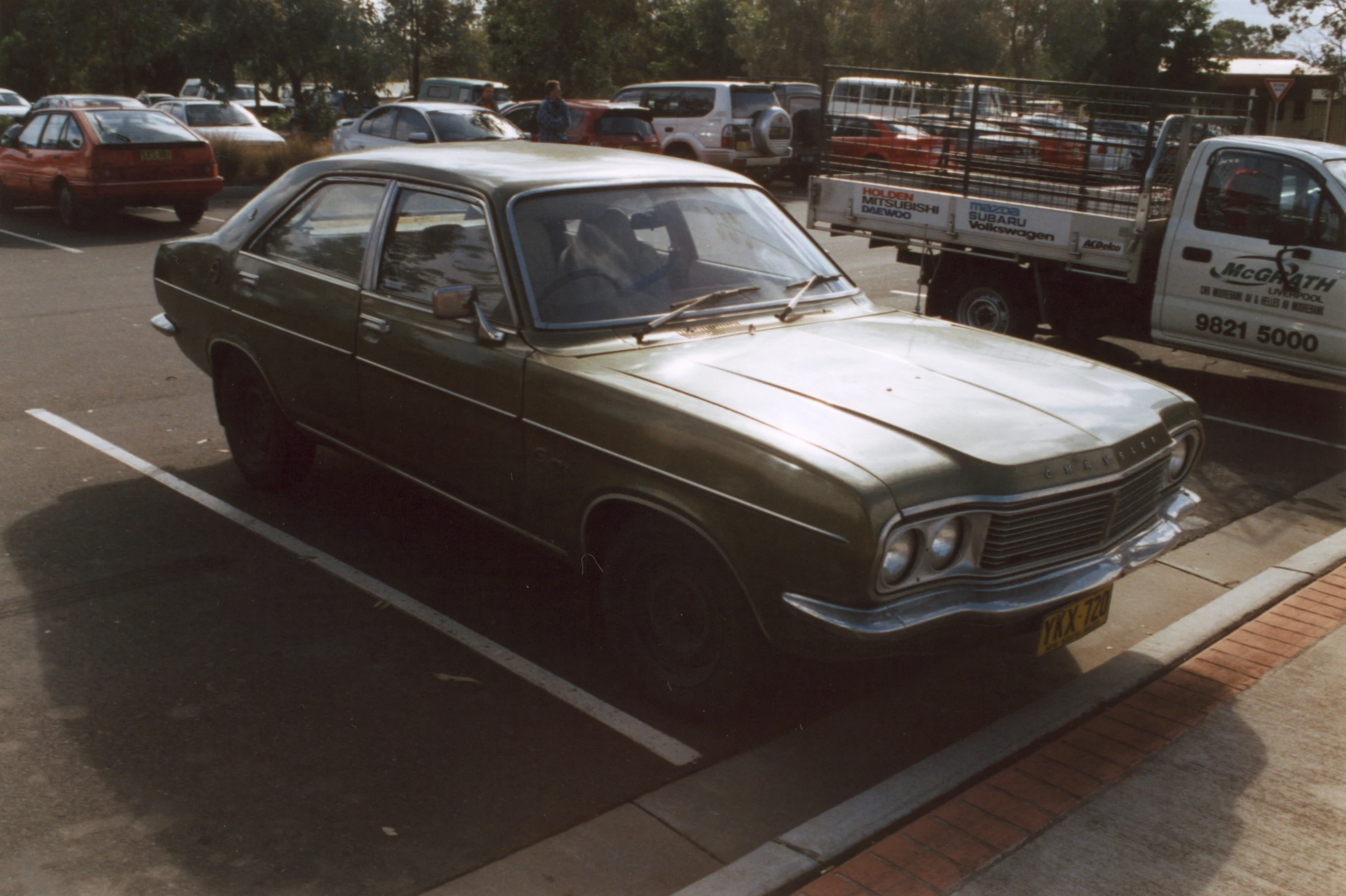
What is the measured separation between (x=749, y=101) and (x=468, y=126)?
24.4 feet

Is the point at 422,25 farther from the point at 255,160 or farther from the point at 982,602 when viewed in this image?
the point at 982,602

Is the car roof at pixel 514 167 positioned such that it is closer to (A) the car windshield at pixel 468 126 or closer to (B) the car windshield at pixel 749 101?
(A) the car windshield at pixel 468 126

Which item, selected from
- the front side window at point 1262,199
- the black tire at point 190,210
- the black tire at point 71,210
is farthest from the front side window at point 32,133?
the front side window at point 1262,199

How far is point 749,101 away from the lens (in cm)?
2402

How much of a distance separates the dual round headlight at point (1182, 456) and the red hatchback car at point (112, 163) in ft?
47.9

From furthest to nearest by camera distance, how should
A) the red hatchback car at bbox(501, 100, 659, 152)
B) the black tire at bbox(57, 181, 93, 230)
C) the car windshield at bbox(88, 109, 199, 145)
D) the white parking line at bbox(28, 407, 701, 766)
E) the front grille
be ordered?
1. the red hatchback car at bbox(501, 100, 659, 152)
2. the black tire at bbox(57, 181, 93, 230)
3. the car windshield at bbox(88, 109, 199, 145)
4. the white parking line at bbox(28, 407, 701, 766)
5. the front grille

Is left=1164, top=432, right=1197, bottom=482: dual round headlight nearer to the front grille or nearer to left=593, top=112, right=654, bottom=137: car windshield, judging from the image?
the front grille

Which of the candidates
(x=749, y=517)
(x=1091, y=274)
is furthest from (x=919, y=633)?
(x=1091, y=274)

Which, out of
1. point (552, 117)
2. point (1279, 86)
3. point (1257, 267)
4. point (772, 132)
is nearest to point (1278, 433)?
point (1257, 267)

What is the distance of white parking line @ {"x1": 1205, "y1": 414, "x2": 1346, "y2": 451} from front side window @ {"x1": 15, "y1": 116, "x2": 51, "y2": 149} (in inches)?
599

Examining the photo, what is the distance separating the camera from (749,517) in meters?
3.59

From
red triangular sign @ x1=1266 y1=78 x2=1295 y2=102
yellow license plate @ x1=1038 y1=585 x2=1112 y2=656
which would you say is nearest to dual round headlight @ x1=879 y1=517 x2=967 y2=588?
yellow license plate @ x1=1038 y1=585 x2=1112 y2=656

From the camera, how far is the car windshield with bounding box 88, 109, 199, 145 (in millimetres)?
15805

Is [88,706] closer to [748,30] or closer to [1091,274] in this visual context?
[1091,274]
